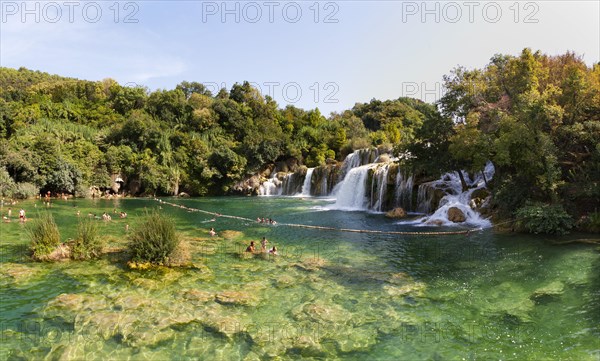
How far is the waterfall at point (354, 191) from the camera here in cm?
3045

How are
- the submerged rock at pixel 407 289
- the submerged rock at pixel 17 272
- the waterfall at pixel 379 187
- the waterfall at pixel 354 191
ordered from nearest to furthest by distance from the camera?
the submerged rock at pixel 407 289 < the submerged rock at pixel 17 272 < the waterfall at pixel 379 187 < the waterfall at pixel 354 191

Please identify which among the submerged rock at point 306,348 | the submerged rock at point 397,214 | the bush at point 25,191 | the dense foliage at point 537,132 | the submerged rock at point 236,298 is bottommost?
the submerged rock at point 306,348

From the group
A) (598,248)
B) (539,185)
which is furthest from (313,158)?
(598,248)

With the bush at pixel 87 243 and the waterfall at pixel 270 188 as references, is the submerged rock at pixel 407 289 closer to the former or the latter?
the bush at pixel 87 243

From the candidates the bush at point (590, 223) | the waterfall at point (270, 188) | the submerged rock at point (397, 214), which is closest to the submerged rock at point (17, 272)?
the submerged rock at point (397, 214)

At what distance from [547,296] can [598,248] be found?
6052 millimetres

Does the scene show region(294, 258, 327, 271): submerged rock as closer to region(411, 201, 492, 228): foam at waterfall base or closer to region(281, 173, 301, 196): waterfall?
region(411, 201, 492, 228): foam at waterfall base

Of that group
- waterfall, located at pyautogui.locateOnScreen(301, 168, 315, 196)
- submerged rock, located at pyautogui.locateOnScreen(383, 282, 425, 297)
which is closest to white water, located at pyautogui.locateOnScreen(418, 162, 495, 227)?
submerged rock, located at pyautogui.locateOnScreen(383, 282, 425, 297)

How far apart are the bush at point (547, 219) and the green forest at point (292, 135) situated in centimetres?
18

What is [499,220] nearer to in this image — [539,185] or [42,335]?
[539,185]

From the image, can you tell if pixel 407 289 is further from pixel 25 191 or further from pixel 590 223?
pixel 25 191

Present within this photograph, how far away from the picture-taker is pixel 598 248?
13.7 m

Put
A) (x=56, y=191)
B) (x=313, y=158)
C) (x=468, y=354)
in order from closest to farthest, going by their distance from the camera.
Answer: (x=468, y=354) → (x=56, y=191) → (x=313, y=158)

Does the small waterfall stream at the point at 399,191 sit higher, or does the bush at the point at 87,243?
the small waterfall stream at the point at 399,191
